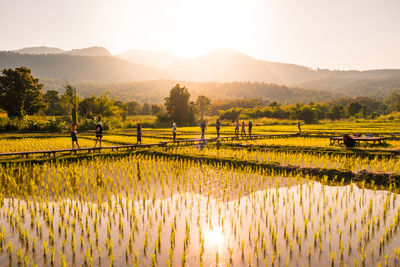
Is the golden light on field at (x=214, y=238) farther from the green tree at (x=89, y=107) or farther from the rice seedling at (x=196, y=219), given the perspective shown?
the green tree at (x=89, y=107)

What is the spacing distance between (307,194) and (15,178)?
10.8 metres

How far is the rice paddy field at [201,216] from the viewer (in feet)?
16.3

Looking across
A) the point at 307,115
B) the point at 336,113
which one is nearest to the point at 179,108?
the point at 307,115

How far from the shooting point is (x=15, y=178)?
10875mm

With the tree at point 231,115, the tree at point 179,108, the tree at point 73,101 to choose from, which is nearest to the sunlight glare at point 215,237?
the tree at point 73,101

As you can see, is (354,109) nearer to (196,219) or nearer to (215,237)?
(196,219)

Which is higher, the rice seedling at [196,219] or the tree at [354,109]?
the tree at [354,109]

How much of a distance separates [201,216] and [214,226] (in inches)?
27.4

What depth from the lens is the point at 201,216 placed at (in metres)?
6.83

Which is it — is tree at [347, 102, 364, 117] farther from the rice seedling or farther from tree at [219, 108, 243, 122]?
the rice seedling

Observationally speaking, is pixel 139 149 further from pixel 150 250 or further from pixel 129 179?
pixel 150 250

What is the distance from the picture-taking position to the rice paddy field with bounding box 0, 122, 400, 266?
497 cm

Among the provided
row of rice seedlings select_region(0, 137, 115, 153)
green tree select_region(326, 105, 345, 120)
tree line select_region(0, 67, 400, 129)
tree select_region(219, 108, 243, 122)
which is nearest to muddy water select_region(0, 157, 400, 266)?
row of rice seedlings select_region(0, 137, 115, 153)

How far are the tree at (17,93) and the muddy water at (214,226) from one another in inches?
1411
